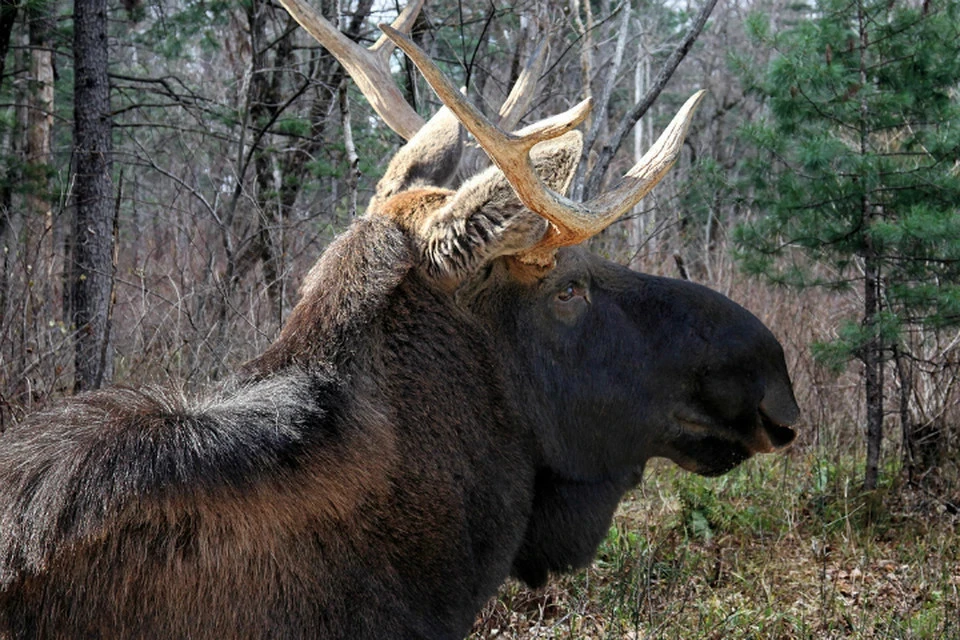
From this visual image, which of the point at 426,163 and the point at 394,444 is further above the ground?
the point at 426,163

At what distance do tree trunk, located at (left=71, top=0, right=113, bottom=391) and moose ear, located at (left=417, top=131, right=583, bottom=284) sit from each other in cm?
412

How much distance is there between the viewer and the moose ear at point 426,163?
3992mm

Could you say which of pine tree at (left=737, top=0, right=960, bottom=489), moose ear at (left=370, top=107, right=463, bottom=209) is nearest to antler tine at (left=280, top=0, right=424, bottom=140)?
→ moose ear at (left=370, top=107, right=463, bottom=209)

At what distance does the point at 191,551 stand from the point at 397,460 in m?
0.68

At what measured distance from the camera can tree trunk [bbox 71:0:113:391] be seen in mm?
7051

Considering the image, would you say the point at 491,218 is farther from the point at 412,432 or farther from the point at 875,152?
the point at 875,152

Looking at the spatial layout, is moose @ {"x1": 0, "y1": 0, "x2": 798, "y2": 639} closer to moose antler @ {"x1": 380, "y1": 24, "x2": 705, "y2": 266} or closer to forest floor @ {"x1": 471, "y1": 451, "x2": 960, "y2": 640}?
moose antler @ {"x1": 380, "y1": 24, "x2": 705, "y2": 266}

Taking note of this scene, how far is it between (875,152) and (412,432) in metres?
5.39

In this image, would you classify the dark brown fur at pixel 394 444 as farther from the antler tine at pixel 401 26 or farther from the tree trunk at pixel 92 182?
the tree trunk at pixel 92 182

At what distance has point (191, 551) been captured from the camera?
276 centimetres

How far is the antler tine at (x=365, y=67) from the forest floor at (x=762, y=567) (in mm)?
2265

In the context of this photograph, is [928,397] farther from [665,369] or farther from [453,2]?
[453,2]

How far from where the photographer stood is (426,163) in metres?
4.02

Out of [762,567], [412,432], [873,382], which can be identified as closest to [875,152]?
[873,382]
